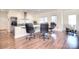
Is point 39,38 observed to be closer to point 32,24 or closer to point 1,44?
point 32,24

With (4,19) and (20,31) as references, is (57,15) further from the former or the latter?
(4,19)

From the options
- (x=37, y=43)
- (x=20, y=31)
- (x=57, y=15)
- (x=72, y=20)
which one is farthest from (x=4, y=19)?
(x=72, y=20)

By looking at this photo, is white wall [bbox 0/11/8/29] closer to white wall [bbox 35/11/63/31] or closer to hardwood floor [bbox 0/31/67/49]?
hardwood floor [bbox 0/31/67/49]

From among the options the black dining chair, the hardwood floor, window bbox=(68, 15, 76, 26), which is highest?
window bbox=(68, 15, 76, 26)

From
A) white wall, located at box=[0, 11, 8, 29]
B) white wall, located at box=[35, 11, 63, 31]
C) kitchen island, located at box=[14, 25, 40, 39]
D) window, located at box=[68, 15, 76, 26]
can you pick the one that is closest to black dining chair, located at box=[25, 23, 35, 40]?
kitchen island, located at box=[14, 25, 40, 39]

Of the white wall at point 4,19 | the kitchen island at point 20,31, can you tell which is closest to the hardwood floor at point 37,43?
the kitchen island at point 20,31

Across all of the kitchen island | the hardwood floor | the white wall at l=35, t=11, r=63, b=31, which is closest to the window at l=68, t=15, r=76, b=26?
the white wall at l=35, t=11, r=63, b=31

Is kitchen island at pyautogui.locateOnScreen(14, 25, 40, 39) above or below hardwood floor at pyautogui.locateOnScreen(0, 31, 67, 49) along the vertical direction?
above

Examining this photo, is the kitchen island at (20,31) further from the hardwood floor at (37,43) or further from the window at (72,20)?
the window at (72,20)

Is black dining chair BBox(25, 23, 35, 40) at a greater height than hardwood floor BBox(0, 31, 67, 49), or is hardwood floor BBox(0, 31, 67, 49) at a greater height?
black dining chair BBox(25, 23, 35, 40)

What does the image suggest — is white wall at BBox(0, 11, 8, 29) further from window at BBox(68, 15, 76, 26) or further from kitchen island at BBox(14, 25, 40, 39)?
window at BBox(68, 15, 76, 26)

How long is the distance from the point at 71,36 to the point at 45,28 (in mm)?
578
